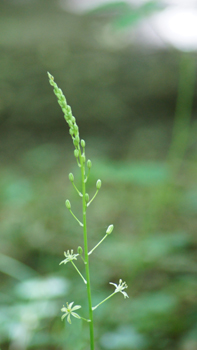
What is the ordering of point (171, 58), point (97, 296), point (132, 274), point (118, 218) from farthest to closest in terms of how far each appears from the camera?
1. point (171, 58)
2. point (118, 218)
3. point (132, 274)
4. point (97, 296)

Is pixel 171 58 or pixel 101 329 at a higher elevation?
pixel 171 58

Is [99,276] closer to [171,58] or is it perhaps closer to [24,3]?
[171,58]

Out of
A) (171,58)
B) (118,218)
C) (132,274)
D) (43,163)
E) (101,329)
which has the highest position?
(171,58)

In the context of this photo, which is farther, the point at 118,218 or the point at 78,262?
the point at 118,218

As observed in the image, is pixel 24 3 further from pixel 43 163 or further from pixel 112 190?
pixel 112 190

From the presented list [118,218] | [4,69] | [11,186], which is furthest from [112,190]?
[4,69]

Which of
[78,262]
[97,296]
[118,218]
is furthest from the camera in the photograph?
[118,218]

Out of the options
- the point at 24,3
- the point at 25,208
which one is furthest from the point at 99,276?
the point at 24,3
